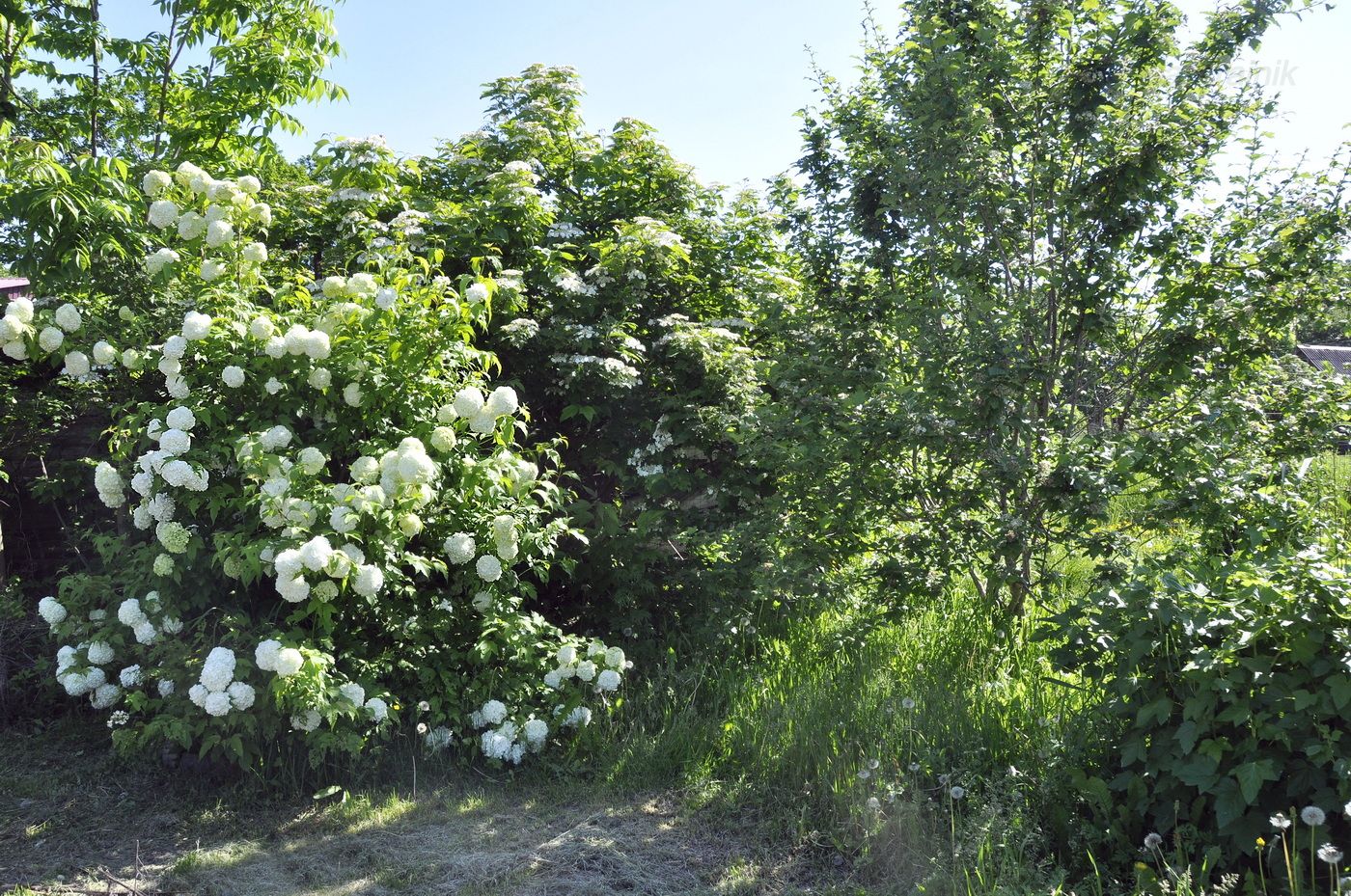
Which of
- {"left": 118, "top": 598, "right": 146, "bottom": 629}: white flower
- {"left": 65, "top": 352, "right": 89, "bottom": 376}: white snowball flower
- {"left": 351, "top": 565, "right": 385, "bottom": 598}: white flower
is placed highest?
{"left": 65, "top": 352, "right": 89, "bottom": 376}: white snowball flower

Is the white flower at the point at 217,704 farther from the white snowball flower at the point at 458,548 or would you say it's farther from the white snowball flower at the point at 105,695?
the white snowball flower at the point at 458,548

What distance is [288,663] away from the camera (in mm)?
3389

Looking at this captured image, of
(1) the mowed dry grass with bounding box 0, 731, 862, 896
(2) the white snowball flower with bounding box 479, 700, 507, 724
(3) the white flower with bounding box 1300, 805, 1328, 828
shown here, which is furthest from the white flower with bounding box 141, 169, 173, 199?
(3) the white flower with bounding box 1300, 805, 1328, 828

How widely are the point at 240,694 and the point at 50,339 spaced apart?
1.73m

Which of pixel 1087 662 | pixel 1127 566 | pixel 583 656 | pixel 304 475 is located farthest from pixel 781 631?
pixel 304 475

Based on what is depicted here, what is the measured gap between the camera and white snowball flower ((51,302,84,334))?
3994 millimetres

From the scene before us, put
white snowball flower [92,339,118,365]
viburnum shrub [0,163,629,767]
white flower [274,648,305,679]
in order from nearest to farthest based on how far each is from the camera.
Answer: white flower [274,648,305,679] < viburnum shrub [0,163,629,767] < white snowball flower [92,339,118,365]

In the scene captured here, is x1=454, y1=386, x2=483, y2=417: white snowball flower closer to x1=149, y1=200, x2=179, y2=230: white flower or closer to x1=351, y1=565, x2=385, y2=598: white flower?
x1=351, y1=565, x2=385, y2=598: white flower

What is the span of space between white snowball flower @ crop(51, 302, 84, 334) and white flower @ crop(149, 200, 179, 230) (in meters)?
0.49

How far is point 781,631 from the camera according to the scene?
5273 mm

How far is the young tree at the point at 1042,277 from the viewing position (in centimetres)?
396

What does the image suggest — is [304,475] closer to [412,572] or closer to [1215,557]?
[412,572]

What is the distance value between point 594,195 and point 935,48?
97.2 inches

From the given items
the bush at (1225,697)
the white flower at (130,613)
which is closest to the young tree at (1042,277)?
the bush at (1225,697)
